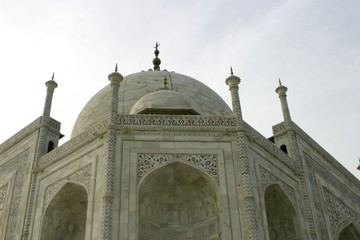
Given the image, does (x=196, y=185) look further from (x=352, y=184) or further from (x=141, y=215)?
(x=352, y=184)

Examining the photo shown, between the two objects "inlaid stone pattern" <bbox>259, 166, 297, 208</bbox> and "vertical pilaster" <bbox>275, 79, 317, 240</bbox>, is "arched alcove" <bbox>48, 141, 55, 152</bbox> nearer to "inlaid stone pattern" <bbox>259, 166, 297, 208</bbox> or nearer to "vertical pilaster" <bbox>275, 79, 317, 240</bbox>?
"inlaid stone pattern" <bbox>259, 166, 297, 208</bbox>

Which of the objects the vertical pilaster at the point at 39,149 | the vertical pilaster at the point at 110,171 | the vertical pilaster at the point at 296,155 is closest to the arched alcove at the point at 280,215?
the vertical pilaster at the point at 296,155

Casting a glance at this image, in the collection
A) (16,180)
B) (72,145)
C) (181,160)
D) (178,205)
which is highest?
(72,145)

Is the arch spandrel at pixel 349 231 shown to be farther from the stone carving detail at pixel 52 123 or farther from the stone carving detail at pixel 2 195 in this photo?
the stone carving detail at pixel 2 195

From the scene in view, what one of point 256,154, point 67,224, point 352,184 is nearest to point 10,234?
point 67,224

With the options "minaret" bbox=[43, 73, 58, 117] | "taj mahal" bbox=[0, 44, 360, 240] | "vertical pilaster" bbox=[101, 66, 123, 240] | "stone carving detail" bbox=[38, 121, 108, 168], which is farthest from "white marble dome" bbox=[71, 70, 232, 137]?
"vertical pilaster" bbox=[101, 66, 123, 240]

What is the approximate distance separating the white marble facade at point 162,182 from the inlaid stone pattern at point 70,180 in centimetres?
2

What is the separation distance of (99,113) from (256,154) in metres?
5.54

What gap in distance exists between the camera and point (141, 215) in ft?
30.9

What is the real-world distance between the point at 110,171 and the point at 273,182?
3.58 m

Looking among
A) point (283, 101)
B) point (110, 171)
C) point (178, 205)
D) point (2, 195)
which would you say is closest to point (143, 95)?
point (283, 101)

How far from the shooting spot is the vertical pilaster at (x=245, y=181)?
8.91 m

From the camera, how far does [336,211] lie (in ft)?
41.5

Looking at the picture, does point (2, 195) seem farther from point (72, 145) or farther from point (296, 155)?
point (296, 155)
